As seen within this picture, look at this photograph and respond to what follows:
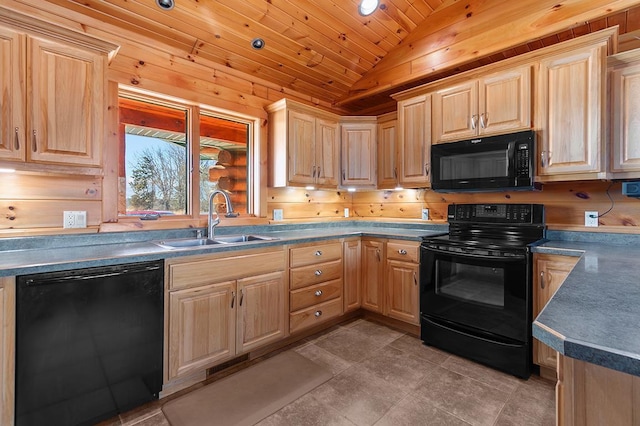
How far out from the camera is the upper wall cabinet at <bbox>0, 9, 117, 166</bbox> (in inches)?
66.6

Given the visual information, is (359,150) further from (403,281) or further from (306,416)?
(306,416)

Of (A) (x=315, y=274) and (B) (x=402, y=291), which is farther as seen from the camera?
(B) (x=402, y=291)

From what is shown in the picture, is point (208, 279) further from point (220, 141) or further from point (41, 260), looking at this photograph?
point (220, 141)

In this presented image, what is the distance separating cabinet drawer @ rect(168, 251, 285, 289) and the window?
80cm

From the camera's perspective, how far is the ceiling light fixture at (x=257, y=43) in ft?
9.10

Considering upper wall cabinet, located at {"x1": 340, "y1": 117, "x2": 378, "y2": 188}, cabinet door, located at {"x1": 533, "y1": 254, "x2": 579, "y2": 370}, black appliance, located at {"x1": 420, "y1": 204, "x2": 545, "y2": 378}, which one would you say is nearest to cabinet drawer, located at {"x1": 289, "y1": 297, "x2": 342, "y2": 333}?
black appliance, located at {"x1": 420, "y1": 204, "x2": 545, "y2": 378}

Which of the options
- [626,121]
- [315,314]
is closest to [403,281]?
[315,314]

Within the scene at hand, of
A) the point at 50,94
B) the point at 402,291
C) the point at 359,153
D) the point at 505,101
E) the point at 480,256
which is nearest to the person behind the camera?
the point at 50,94

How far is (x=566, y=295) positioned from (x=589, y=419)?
0.37m

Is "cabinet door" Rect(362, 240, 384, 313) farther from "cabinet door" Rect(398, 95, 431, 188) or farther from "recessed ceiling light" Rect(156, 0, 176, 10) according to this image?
"recessed ceiling light" Rect(156, 0, 176, 10)

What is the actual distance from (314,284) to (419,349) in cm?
106

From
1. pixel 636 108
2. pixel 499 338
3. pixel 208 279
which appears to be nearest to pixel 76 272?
pixel 208 279

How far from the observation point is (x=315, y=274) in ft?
9.39

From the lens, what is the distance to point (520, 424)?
1750 mm
